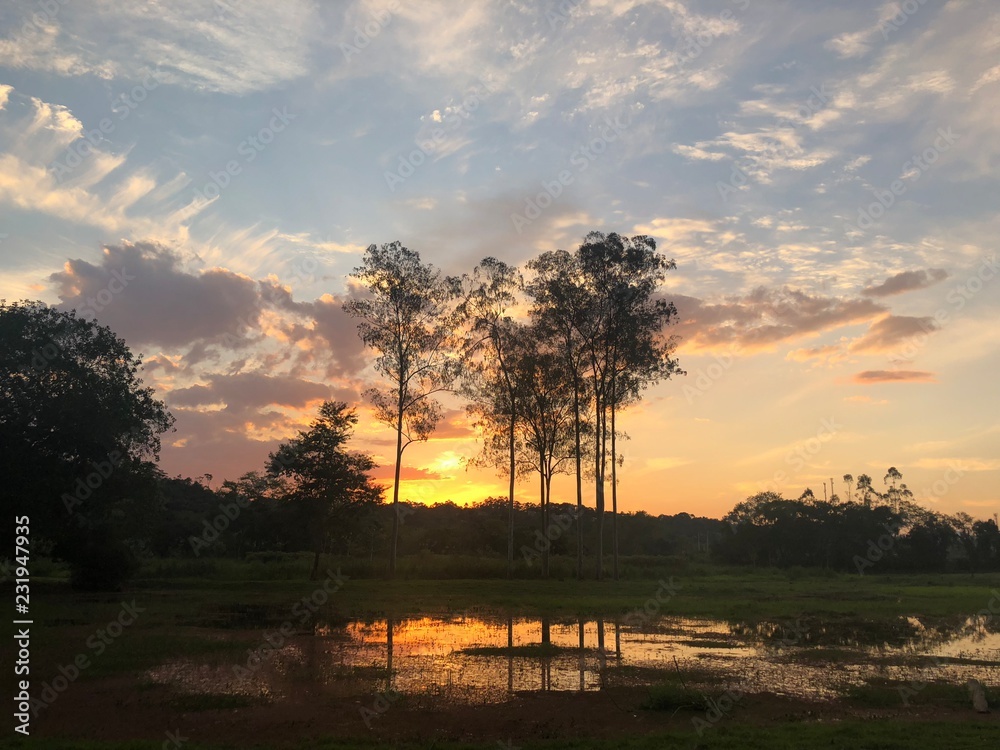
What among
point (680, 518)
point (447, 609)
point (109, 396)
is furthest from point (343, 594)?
point (680, 518)

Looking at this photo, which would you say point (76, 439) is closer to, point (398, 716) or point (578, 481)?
point (398, 716)

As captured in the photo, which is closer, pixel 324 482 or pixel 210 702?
pixel 210 702

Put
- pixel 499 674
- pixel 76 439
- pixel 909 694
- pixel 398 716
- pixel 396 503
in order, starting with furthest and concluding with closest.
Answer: pixel 396 503, pixel 76 439, pixel 499 674, pixel 909 694, pixel 398 716

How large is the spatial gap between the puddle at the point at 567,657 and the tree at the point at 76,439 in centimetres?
931

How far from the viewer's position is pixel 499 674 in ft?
50.1

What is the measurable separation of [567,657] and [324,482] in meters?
29.9

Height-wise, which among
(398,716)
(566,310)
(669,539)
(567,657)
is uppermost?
(566,310)

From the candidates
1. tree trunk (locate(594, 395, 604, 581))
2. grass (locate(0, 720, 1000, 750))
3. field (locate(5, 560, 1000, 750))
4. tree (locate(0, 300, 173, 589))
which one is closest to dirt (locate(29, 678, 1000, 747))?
field (locate(5, 560, 1000, 750))

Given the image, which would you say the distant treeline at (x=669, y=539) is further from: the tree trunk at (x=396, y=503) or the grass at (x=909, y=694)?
the grass at (x=909, y=694)

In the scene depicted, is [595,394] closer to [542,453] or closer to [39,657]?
[542,453]

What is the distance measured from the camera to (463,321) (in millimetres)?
47031

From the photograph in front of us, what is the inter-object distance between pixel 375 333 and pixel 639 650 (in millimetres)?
28692

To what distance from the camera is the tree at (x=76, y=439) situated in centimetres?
2731

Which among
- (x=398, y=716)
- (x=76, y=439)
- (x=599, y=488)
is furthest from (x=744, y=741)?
(x=599, y=488)
